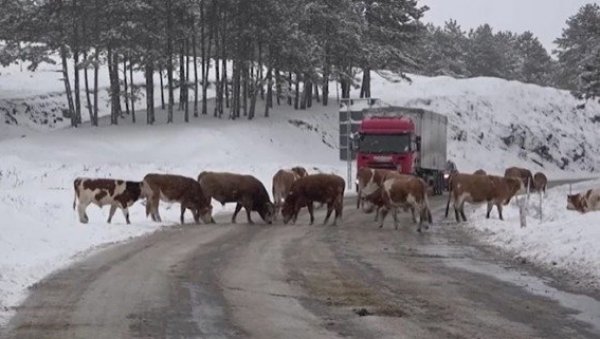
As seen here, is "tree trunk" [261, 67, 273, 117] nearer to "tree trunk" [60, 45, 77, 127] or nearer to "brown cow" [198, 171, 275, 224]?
"tree trunk" [60, 45, 77, 127]

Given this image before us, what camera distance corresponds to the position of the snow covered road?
8.75 metres

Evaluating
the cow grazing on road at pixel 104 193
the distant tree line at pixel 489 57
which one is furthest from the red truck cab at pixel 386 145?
the distant tree line at pixel 489 57

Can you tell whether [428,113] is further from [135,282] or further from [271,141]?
[135,282]

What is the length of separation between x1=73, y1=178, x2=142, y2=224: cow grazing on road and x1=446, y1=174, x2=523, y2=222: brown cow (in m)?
8.95

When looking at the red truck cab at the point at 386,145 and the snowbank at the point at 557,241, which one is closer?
the snowbank at the point at 557,241

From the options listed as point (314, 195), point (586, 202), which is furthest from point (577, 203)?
point (314, 195)

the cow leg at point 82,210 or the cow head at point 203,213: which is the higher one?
the cow leg at point 82,210

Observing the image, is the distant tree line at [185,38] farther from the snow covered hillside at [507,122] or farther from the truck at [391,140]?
the snow covered hillside at [507,122]

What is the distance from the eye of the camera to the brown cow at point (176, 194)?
22234 millimetres

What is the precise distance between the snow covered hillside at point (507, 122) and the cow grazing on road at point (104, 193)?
49.8 m

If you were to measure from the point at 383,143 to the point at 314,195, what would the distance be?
11.6 metres

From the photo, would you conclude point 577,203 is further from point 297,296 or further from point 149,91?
point 149,91

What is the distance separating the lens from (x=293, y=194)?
2356 centimetres

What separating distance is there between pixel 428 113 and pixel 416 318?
30.7m
